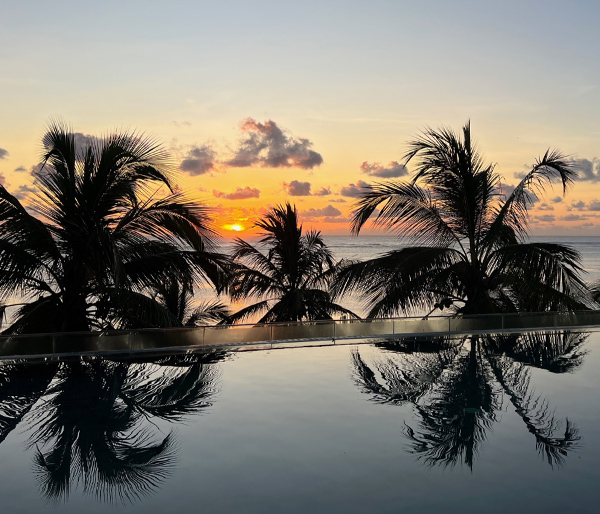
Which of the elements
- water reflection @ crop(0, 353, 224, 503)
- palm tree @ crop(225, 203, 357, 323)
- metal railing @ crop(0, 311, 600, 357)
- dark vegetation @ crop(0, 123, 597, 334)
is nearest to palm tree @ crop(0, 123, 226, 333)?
dark vegetation @ crop(0, 123, 597, 334)

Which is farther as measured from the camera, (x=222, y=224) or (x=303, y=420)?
(x=222, y=224)

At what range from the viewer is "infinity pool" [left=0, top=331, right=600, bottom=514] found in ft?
19.4

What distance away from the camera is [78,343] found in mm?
10703

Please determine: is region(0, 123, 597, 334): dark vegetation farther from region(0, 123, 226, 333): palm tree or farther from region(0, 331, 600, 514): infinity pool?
region(0, 331, 600, 514): infinity pool

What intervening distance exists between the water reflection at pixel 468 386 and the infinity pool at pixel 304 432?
0.04m

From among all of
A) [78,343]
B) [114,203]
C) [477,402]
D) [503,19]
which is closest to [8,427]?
[78,343]

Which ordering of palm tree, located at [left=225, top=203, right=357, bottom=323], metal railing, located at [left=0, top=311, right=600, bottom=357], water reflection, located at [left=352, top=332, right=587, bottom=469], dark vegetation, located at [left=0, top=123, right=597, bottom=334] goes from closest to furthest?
water reflection, located at [left=352, top=332, right=587, bottom=469]
metal railing, located at [left=0, top=311, right=600, bottom=357]
dark vegetation, located at [left=0, top=123, right=597, bottom=334]
palm tree, located at [left=225, top=203, right=357, bottom=323]

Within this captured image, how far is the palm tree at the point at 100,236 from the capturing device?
10703 mm

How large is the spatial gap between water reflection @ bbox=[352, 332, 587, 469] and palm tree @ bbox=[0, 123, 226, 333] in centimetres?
345

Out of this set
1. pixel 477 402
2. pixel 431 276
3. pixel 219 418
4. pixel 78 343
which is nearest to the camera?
pixel 219 418

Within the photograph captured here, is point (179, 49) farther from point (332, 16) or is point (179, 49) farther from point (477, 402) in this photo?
point (477, 402)

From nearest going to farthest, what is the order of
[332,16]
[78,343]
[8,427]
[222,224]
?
1. [8,427]
2. [78,343]
3. [222,224]
4. [332,16]

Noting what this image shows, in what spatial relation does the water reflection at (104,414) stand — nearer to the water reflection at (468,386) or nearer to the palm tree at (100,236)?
the palm tree at (100,236)

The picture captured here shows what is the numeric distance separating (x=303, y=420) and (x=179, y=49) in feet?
44.4
